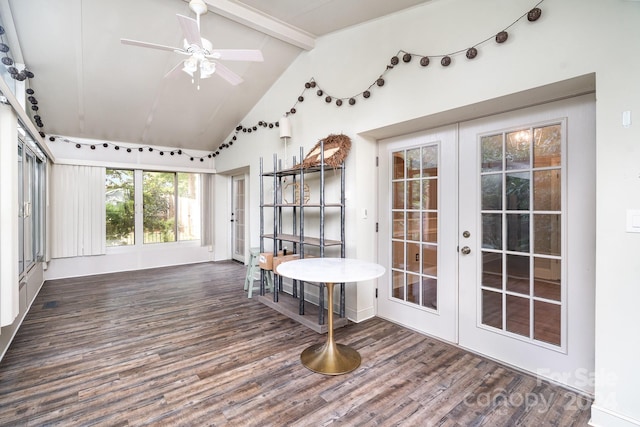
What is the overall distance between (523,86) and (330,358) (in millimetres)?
2358

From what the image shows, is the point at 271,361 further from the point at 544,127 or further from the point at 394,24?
the point at 394,24

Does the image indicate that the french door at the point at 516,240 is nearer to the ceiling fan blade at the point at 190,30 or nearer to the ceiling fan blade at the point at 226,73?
the ceiling fan blade at the point at 226,73

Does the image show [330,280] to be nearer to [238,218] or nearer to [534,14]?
[534,14]

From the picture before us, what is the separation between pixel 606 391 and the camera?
1.69 meters

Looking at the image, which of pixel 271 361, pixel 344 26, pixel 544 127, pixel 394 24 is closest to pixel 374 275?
pixel 271 361

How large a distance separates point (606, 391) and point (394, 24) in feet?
10.2

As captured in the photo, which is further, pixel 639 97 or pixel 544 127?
pixel 544 127

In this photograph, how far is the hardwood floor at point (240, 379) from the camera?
5.88 ft

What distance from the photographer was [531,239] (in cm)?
224

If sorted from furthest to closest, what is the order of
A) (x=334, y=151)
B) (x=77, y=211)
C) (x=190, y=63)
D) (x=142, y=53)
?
(x=77, y=211), (x=142, y=53), (x=334, y=151), (x=190, y=63)

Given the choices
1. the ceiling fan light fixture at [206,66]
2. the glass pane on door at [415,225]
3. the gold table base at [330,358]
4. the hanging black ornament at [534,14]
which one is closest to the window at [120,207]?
the ceiling fan light fixture at [206,66]

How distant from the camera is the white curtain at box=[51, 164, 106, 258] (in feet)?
16.3

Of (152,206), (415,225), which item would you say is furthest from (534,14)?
(152,206)

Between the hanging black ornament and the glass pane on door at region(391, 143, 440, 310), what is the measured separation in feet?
3.60
